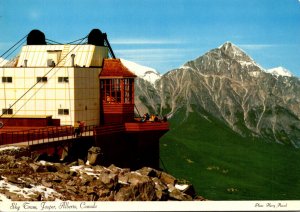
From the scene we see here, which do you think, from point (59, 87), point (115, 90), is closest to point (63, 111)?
point (59, 87)

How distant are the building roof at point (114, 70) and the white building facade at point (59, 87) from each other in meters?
0.44

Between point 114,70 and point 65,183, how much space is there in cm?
1416

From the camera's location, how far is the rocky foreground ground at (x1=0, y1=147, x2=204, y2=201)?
30.1 meters

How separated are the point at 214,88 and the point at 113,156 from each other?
414 feet

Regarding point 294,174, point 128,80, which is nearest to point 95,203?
point 128,80

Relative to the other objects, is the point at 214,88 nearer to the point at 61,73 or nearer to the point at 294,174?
the point at 294,174

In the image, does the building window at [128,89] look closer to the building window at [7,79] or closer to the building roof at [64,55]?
the building roof at [64,55]

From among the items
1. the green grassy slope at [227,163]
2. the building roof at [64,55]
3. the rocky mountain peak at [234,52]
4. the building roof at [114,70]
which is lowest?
the green grassy slope at [227,163]

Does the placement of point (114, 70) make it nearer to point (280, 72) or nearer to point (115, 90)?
point (115, 90)

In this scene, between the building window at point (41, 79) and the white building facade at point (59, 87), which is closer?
the white building facade at point (59, 87)

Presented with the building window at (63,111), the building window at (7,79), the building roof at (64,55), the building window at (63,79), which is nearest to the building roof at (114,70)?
the building roof at (64,55)

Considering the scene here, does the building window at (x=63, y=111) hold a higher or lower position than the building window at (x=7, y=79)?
lower

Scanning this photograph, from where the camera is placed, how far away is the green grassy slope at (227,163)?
86438 mm

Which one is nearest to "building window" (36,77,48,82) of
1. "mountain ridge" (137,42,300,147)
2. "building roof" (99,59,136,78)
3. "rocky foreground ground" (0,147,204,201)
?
"building roof" (99,59,136,78)
